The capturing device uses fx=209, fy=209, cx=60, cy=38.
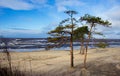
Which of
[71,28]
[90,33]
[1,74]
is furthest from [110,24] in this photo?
[1,74]

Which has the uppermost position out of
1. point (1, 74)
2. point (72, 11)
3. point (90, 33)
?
point (72, 11)

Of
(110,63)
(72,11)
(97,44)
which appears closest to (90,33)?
(97,44)

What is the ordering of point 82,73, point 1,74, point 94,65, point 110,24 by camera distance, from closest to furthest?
point 1,74 < point 82,73 < point 110,24 < point 94,65

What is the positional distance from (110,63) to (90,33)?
161 inches

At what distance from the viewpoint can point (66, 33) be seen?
809 inches

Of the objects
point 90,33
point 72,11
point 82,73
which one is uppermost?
point 72,11

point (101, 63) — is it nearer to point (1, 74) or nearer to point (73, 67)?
point (73, 67)

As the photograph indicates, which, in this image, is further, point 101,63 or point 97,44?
point 101,63

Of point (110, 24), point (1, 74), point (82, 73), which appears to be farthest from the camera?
point (110, 24)

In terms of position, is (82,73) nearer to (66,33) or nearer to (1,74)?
(66,33)

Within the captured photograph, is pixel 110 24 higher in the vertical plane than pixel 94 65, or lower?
higher

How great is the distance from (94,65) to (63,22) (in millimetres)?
5304

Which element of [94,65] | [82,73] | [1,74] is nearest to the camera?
[1,74]

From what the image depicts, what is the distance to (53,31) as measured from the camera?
67.1 ft
